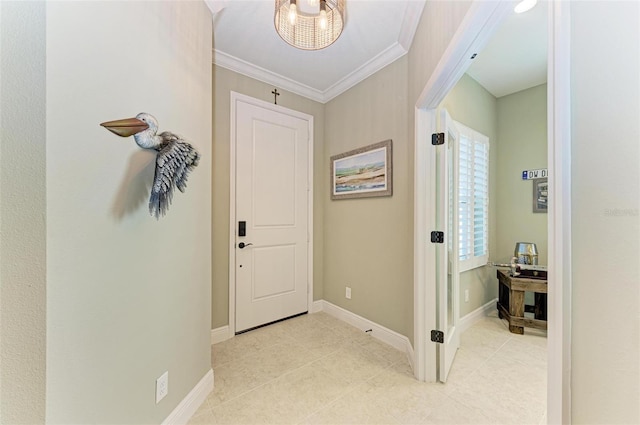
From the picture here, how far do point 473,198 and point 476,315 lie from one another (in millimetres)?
1273

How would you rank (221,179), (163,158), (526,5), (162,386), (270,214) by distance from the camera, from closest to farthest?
1. (163,158)
2. (162,386)
3. (526,5)
4. (221,179)
5. (270,214)

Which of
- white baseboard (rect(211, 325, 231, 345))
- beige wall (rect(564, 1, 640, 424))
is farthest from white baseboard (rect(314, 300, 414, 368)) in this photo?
beige wall (rect(564, 1, 640, 424))

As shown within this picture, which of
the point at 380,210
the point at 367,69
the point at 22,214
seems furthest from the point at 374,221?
the point at 22,214

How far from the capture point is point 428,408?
151 cm

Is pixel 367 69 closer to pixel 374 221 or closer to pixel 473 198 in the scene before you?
pixel 374 221

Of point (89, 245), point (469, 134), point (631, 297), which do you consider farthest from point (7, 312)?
point (469, 134)

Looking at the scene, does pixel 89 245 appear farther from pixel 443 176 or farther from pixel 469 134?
pixel 469 134

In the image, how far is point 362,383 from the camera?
1.73m

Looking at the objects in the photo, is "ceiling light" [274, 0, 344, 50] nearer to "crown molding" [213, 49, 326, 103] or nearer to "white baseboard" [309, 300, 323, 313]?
"crown molding" [213, 49, 326, 103]

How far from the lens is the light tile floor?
1.46m

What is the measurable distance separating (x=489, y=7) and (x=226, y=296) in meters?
2.67

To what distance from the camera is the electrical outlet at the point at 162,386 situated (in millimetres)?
1225

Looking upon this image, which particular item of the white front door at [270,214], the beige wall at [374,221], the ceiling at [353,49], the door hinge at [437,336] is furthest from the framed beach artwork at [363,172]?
the door hinge at [437,336]

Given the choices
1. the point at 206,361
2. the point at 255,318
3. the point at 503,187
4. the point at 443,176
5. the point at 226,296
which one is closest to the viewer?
the point at 206,361
